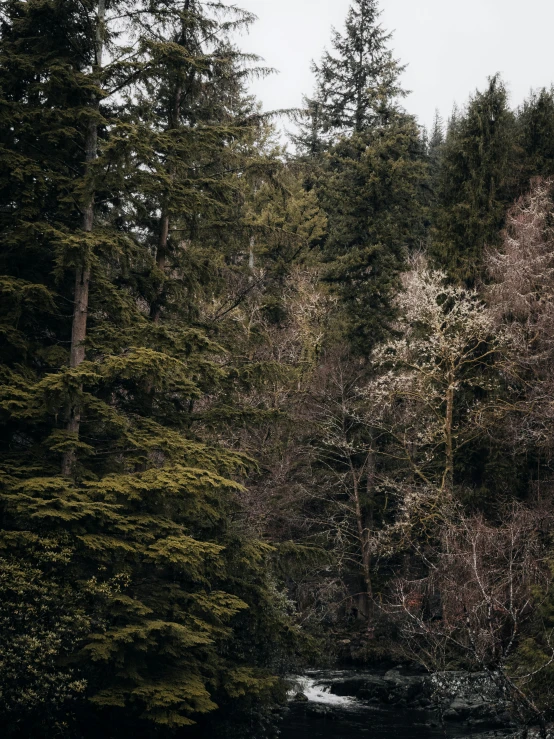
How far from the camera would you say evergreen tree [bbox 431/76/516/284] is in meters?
28.0

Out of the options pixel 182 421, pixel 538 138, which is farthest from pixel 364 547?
pixel 538 138

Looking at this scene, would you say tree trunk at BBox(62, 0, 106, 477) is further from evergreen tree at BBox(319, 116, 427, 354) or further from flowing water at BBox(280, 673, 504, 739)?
evergreen tree at BBox(319, 116, 427, 354)

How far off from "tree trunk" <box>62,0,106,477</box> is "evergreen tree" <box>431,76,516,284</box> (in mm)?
16254

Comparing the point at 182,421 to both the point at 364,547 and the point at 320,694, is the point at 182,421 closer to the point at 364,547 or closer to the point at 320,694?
the point at 320,694

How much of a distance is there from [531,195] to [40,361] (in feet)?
63.6

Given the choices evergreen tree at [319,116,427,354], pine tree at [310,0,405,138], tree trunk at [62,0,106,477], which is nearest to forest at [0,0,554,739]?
tree trunk at [62,0,106,477]

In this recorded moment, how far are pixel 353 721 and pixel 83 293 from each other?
14071mm

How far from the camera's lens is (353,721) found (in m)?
20.7

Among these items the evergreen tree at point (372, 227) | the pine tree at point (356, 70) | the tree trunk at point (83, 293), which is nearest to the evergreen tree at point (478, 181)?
the evergreen tree at point (372, 227)

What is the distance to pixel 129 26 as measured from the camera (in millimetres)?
16328

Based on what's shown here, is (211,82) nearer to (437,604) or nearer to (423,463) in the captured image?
(423,463)

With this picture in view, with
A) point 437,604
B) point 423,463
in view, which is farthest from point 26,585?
point 437,604

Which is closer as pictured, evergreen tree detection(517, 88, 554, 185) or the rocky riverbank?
the rocky riverbank

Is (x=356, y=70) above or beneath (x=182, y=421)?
above
